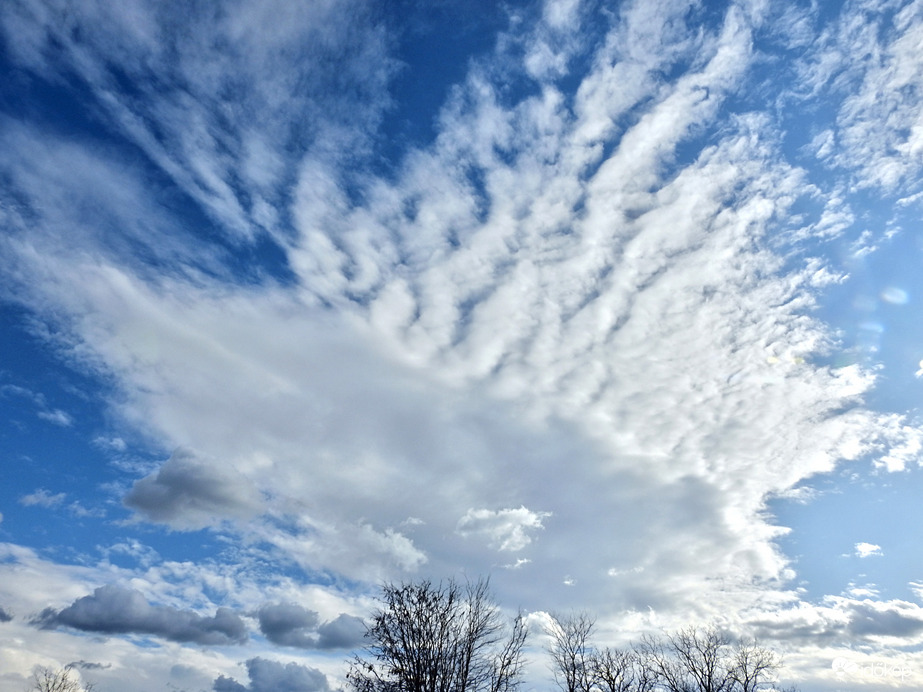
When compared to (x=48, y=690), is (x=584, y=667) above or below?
above

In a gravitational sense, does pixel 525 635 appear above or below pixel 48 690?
above

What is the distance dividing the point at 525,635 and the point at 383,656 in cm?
915

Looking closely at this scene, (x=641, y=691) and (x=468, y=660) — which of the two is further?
(x=641, y=691)

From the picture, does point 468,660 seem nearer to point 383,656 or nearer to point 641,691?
point 383,656

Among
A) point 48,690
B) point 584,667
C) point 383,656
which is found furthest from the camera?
point 48,690

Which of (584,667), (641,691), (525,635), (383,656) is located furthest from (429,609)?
(641,691)

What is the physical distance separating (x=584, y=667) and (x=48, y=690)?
54.7m

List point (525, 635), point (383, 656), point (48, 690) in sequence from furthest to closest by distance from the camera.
Answer: point (48, 690) → point (525, 635) → point (383, 656)

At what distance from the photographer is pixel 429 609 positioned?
32000 millimetres

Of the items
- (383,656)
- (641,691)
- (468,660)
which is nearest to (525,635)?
(468,660)

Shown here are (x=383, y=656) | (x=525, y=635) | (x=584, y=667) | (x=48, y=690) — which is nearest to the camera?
(x=383, y=656)

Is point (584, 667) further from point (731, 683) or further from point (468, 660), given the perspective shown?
point (468, 660)

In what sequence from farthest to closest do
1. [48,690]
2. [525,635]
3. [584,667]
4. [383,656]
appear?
[48,690] < [584,667] < [525,635] < [383,656]

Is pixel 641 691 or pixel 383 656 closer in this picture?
pixel 383 656
